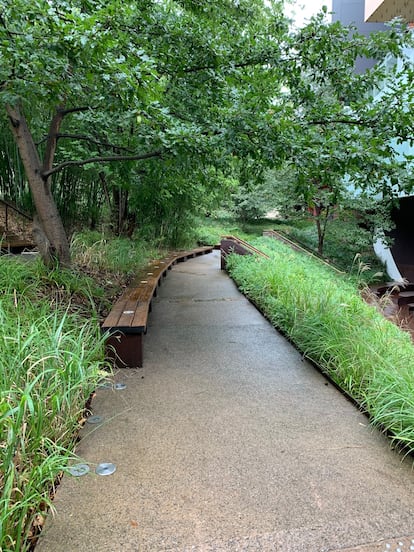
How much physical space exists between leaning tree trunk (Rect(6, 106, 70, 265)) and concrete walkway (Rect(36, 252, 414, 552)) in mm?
1775

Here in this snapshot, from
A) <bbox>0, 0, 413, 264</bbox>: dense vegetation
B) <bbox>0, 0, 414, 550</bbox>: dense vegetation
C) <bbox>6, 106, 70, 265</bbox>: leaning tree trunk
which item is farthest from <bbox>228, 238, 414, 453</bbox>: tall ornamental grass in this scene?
<bbox>6, 106, 70, 265</bbox>: leaning tree trunk

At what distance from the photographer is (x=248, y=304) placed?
505 cm

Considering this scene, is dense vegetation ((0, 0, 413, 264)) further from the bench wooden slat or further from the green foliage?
the bench wooden slat

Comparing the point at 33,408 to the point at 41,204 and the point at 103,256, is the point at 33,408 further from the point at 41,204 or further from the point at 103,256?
the point at 103,256

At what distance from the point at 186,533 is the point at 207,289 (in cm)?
456

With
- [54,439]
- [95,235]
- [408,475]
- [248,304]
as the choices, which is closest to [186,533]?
[54,439]

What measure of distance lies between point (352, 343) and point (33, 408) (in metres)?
2.37

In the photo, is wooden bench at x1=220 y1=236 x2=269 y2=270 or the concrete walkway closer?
the concrete walkway

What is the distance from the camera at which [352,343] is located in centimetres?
298

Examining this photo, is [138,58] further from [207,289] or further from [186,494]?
[207,289]

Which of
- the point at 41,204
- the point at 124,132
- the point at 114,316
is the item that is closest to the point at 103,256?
the point at 41,204


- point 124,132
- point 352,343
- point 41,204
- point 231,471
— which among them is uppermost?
point 124,132

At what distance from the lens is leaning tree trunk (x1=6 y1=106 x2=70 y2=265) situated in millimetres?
3891

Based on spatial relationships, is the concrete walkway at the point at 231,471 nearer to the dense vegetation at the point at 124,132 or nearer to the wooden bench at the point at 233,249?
the dense vegetation at the point at 124,132
